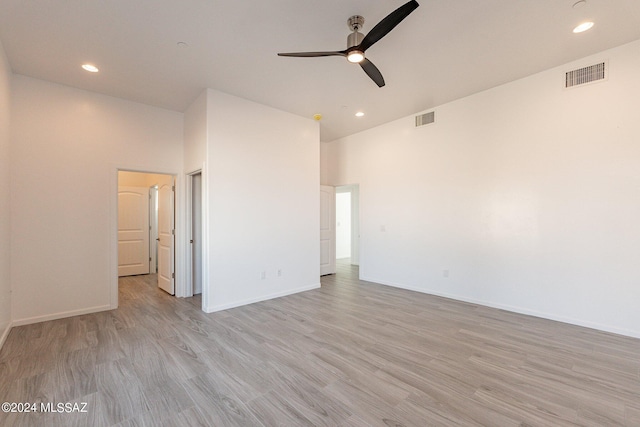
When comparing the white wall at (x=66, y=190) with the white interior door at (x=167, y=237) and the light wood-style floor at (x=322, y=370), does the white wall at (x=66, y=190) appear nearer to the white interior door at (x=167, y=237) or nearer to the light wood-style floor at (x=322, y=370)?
the light wood-style floor at (x=322, y=370)

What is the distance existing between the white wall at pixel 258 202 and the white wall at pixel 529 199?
1.74 metres

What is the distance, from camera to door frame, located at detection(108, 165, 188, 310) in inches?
159

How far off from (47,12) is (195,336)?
3.49m

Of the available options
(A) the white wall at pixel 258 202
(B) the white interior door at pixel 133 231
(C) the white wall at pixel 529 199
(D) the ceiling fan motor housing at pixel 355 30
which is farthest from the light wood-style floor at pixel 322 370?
(D) the ceiling fan motor housing at pixel 355 30

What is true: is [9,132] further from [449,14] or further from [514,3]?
[514,3]

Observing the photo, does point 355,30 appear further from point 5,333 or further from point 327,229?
point 5,333

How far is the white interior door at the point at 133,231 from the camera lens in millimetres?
6211

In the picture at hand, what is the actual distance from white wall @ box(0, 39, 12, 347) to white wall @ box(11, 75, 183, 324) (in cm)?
17

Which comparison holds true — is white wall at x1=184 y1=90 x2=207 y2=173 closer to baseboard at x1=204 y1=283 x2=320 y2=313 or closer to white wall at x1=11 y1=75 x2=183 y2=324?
white wall at x1=11 y1=75 x2=183 y2=324

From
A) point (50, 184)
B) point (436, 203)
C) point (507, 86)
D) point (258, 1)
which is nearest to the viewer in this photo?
point (258, 1)

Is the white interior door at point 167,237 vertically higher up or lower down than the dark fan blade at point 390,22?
lower down

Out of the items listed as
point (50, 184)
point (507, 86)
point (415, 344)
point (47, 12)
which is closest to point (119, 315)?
point (50, 184)

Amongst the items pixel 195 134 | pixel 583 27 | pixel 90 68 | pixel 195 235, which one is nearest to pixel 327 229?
pixel 195 235

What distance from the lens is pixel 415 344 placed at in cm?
287
